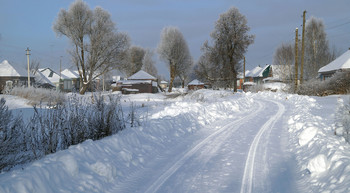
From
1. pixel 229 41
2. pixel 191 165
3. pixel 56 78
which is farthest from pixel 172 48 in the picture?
pixel 191 165

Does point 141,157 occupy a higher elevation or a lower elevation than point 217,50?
lower

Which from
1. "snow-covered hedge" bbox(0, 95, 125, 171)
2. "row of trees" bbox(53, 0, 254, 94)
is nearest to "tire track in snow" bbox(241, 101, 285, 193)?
"snow-covered hedge" bbox(0, 95, 125, 171)

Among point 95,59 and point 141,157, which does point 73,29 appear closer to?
point 95,59

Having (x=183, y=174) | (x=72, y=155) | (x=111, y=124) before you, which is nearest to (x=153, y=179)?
(x=183, y=174)

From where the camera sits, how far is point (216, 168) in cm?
489

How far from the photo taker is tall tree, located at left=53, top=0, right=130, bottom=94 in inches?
1249

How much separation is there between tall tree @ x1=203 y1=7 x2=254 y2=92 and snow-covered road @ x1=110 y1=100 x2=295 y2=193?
31.6 metres

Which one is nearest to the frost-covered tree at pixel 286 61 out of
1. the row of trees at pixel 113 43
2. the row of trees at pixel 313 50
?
the row of trees at pixel 313 50

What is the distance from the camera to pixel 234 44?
122 ft

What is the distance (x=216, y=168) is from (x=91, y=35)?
32.0 meters

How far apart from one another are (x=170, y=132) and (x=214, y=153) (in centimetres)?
233

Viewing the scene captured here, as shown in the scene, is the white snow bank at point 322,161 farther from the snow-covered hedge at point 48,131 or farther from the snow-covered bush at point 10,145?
the snow-covered bush at point 10,145

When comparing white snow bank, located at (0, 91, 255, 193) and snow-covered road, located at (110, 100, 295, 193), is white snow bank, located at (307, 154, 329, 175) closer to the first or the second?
snow-covered road, located at (110, 100, 295, 193)

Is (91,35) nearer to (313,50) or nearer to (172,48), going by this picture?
(172,48)
